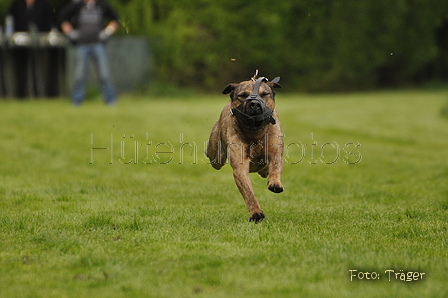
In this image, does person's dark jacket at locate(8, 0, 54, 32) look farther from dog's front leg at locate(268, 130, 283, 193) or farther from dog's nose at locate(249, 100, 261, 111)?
dog's nose at locate(249, 100, 261, 111)

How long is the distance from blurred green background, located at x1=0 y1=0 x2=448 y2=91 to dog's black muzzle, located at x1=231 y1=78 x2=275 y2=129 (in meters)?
14.4

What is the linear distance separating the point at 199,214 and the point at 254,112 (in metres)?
1.25

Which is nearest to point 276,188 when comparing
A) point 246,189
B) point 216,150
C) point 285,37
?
point 246,189

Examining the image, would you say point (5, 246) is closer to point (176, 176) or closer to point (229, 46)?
point (176, 176)

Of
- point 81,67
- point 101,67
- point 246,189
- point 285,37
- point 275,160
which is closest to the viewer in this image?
point 246,189

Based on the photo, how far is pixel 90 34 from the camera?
15.6 m

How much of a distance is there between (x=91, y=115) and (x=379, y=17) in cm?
1308

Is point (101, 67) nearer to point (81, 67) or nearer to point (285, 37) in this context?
point (81, 67)

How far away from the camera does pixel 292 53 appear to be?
886 inches

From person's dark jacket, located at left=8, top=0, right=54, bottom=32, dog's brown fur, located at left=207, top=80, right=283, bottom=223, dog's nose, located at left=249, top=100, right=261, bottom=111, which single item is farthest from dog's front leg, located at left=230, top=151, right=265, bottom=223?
person's dark jacket, located at left=8, top=0, right=54, bottom=32

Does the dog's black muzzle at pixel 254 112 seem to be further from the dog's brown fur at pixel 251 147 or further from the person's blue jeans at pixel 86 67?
the person's blue jeans at pixel 86 67

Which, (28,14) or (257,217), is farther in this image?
(28,14)

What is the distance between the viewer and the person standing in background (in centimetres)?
1560

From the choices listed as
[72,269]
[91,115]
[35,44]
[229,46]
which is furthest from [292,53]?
[72,269]
